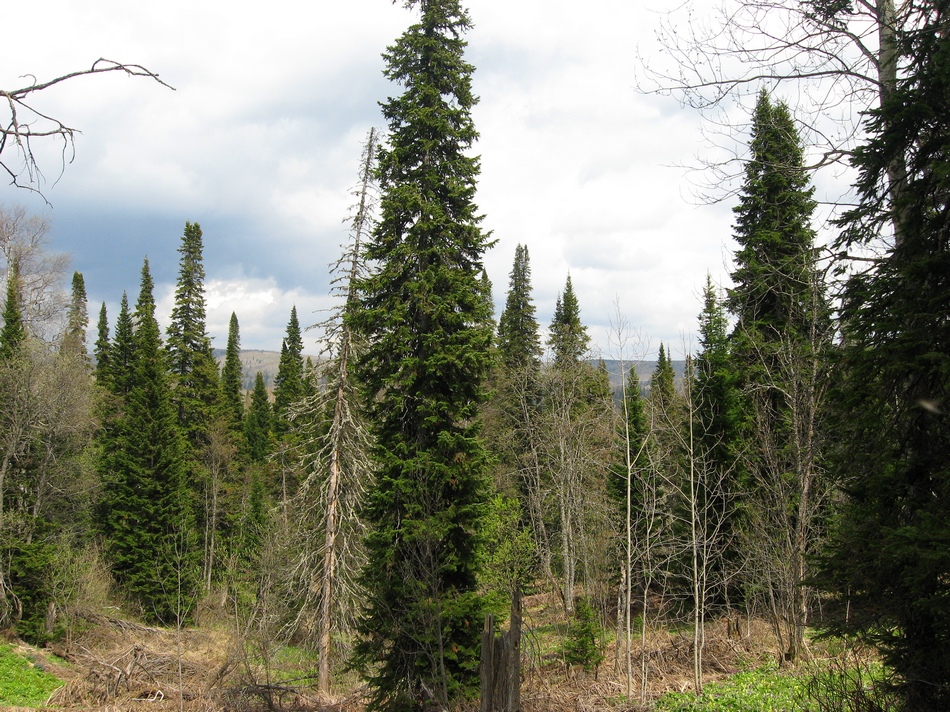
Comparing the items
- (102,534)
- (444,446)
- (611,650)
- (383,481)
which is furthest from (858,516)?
(102,534)

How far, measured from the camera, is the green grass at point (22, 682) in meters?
15.7

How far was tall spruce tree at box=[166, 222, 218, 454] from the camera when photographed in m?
35.3

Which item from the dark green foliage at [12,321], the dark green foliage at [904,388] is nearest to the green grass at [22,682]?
the dark green foliage at [12,321]

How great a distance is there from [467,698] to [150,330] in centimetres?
2852

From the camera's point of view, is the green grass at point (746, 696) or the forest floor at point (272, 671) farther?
the forest floor at point (272, 671)

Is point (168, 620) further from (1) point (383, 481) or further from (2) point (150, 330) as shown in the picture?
(1) point (383, 481)

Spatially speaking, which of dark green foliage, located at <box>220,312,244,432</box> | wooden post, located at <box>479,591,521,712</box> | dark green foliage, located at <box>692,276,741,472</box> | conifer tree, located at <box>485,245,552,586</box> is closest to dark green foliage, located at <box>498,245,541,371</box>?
conifer tree, located at <box>485,245,552,586</box>

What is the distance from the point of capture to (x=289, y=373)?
52156 mm

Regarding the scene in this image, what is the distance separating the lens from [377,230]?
12883 millimetres

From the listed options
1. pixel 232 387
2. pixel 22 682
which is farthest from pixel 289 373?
pixel 22 682

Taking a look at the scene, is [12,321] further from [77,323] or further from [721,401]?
[721,401]

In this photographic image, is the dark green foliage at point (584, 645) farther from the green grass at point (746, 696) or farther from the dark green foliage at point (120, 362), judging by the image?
the dark green foliage at point (120, 362)

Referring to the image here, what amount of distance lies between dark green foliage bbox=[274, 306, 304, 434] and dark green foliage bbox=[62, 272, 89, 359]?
13.2 meters

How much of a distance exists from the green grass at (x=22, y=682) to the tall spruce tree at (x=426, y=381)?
10.9 meters
